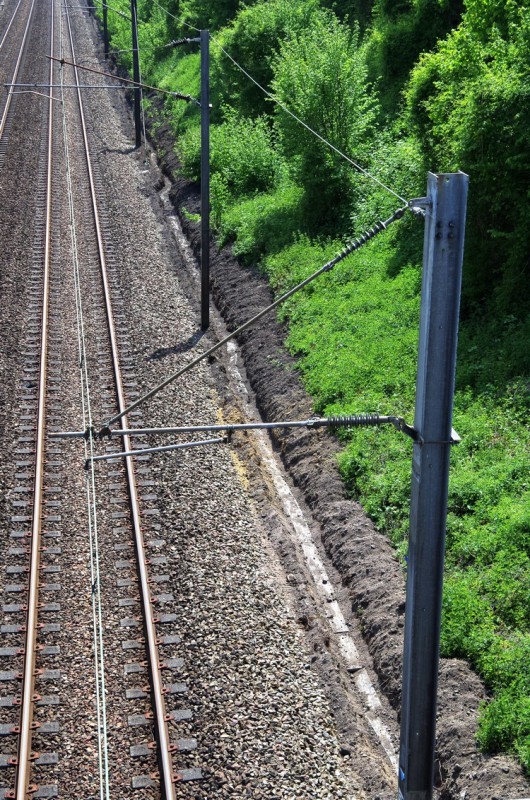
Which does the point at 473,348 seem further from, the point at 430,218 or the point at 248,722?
the point at 430,218

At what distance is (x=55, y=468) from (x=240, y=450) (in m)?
3.32

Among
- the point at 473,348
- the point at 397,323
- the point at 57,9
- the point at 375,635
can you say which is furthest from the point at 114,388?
the point at 57,9

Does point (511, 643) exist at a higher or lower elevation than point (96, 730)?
higher

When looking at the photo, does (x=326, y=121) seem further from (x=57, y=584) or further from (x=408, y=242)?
(x=57, y=584)

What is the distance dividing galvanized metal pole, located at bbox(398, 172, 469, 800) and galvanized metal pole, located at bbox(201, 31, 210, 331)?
43.0ft

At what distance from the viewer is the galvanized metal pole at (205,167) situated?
18.1 m

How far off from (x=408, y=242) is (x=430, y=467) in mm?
15533

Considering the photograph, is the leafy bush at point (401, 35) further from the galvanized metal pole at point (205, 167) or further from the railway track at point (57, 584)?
the railway track at point (57, 584)

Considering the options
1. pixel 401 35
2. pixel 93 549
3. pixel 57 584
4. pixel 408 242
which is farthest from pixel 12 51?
pixel 57 584

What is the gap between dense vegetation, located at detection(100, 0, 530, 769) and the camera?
11.8m

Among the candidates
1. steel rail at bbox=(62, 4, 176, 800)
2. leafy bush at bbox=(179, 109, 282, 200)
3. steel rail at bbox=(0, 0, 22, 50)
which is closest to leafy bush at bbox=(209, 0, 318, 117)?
leafy bush at bbox=(179, 109, 282, 200)

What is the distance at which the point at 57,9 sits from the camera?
2881 inches

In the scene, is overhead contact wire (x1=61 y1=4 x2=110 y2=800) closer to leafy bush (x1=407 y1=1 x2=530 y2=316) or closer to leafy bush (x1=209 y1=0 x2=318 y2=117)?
leafy bush (x1=209 y1=0 x2=318 y2=117)

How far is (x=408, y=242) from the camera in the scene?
20750 millimetres
